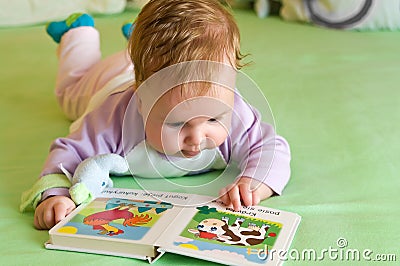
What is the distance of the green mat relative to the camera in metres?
0.85

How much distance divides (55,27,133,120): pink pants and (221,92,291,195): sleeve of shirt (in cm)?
34

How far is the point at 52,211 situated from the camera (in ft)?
2.95

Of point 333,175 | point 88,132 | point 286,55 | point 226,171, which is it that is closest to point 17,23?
point 286,55

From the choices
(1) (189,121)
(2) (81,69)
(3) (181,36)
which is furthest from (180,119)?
(2) (81,69)

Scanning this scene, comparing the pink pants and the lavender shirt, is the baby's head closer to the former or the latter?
the lavender shirt

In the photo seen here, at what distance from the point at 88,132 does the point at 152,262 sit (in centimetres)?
34

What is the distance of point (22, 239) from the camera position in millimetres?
862

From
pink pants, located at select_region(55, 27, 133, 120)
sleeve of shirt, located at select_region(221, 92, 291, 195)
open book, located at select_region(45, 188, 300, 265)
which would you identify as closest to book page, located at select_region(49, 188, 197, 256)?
open book, located at select_region(45, 188, 300, 265)

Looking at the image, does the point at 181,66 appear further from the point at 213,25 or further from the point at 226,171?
the point at 226,171

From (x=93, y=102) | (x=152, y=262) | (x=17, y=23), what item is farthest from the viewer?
(x=17, y=23)

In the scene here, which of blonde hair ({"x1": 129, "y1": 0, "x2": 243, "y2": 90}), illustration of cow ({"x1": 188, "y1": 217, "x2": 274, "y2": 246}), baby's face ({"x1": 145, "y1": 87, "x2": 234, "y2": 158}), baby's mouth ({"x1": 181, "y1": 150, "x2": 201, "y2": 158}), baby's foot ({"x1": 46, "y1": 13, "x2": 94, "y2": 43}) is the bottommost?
illustration of cow ({"x1": 188, "y1": 217, "x2": 274, "y2": 246})

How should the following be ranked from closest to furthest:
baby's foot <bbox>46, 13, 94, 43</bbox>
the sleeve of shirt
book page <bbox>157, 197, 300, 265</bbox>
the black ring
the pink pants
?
book page <bbox>157, 197, 300, 265</bbox>, the sleeve of shirt, the pink pants, baby's foot <bbox>46, 13, 94, 43</bbox>, the black ring

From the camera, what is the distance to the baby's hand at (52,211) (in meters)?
0.89

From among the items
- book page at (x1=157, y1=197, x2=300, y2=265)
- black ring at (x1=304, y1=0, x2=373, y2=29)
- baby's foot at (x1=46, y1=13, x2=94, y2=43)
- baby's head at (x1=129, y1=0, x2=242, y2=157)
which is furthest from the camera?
black ring at (x1=304, y1=0, x2=373, y2=29)
